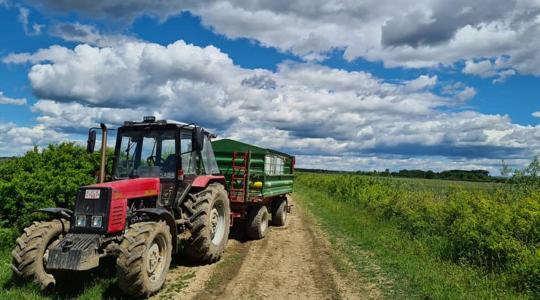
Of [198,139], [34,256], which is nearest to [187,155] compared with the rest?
[198,139]

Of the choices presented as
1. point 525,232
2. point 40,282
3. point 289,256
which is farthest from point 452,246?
point 40,282

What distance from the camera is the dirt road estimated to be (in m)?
7.46

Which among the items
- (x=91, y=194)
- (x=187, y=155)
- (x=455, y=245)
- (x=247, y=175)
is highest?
(x=187, y=155)

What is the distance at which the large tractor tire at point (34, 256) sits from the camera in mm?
6582

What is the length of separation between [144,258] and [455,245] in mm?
7134

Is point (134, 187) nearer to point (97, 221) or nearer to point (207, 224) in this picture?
point (97, 221)

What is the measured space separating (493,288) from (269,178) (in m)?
6.49

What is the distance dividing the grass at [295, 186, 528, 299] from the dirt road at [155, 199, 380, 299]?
1.60 ft

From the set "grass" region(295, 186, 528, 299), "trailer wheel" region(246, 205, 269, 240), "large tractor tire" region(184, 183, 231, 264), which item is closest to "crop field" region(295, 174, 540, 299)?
"grass" region(295, 186, 528, 299)

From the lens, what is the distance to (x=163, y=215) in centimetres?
743

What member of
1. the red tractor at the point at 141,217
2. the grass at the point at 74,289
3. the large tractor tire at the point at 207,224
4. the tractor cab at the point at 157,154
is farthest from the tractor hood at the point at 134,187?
the grass at the point at 74,289

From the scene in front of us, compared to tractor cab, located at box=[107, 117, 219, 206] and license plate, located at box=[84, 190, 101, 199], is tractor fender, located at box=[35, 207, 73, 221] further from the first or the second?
tractor cab, located at box=[107, 117, 219, 206]

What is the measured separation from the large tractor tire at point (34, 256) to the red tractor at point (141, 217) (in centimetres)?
1

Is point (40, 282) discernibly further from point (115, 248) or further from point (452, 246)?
point (452, 246)
